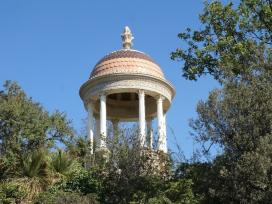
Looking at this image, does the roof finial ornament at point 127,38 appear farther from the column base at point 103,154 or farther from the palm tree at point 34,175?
the palm tree at point 34,175

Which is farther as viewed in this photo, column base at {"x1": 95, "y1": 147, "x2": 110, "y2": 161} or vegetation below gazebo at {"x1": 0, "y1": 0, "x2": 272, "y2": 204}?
column base at {"x1": 95, "y1": 147, "x2": 110, "y2": 161}

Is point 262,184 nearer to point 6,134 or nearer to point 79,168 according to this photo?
point 79,168

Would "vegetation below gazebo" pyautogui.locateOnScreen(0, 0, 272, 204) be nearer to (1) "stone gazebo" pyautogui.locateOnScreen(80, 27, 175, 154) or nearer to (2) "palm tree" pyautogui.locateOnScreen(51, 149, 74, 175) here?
(2) "palm tree" pyautogui.locateOnScreen(51, 149, 74, 175)

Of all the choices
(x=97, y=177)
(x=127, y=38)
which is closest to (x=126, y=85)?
(x=127, y=38)

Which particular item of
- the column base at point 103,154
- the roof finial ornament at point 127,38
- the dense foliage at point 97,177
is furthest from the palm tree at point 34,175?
the roof finial ornament at point 127,38

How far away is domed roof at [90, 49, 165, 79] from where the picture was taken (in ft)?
136

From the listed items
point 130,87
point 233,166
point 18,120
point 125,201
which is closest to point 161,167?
point 125,201

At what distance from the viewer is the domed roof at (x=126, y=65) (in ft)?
136

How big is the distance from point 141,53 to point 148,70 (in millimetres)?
2288

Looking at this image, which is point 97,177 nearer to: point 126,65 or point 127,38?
point 126,65

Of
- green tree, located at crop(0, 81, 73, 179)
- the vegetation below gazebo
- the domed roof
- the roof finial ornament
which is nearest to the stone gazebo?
the domed roof

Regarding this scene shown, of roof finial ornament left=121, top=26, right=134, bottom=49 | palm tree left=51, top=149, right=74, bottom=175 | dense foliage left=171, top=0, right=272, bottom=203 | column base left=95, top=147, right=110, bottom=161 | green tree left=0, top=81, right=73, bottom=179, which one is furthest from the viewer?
roof finial ornament left=121, top=26, right=134, bottom=49

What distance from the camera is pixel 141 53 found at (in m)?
43.8

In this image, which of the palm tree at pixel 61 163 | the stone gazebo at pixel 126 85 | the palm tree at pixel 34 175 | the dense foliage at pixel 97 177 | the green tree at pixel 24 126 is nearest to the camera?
the dense foliage at pixel 97 177
